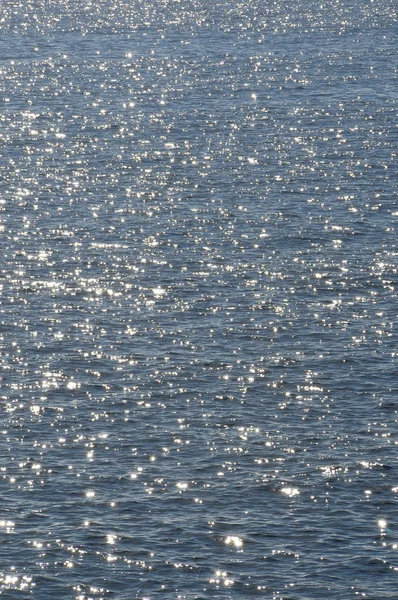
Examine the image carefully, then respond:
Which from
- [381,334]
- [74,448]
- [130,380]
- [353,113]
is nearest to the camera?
[74,448]

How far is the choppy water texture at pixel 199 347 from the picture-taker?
3346 inches

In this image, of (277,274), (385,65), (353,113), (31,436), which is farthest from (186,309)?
(385,65)

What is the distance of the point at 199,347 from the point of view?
112562 millimetres

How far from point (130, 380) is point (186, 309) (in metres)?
14.7

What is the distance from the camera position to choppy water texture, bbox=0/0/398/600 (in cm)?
8500

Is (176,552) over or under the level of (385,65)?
under

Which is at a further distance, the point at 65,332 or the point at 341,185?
the point at 341,185

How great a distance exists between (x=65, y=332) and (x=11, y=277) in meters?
14.1

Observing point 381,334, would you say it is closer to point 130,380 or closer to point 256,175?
point 130,380

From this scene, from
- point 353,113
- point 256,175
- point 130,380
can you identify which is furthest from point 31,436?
point 353,113

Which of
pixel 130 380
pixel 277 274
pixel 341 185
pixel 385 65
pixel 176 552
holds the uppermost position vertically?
pixel 385 65

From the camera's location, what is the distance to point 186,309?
120 metres

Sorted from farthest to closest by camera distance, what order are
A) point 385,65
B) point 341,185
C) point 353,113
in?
point 385,65
point 353,113
point 341,185

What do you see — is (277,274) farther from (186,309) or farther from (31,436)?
(31,436)
